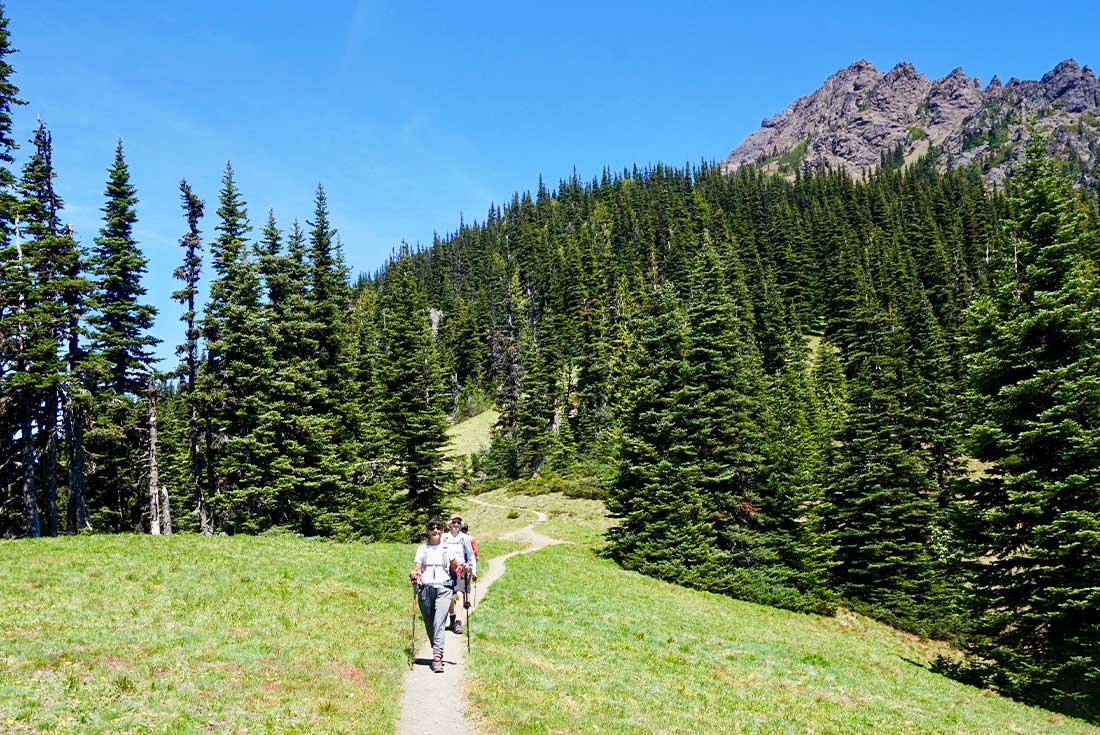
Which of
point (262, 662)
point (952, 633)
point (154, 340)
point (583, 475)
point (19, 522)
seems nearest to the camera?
point (262, 662)

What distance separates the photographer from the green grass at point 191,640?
9.16 m

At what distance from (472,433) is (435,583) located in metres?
76.4

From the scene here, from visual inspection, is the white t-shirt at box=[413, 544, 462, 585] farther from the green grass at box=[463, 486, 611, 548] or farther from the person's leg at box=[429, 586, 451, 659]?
the green grass at box=[463, 486, 611, 548]

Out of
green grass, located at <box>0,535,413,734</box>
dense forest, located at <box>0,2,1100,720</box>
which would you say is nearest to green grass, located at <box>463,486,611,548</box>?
dense forest, located at <box>0,2,1100,720</box>

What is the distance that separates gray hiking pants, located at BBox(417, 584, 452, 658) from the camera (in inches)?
491

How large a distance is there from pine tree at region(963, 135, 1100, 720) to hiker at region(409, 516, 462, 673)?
19.7 m

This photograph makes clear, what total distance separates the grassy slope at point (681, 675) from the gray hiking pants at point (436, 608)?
101cm

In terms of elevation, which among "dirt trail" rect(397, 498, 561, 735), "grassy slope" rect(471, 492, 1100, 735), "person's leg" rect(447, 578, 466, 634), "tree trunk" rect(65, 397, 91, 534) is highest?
"tree trunk" rect(65, 397, 91, 534)

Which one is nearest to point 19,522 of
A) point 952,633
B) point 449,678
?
point 449,678

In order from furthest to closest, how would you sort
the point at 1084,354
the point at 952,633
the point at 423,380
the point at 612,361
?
1. the point at 612,361
2. the point at 423,380
3. the point at 952,633
4. the point at 1084,354

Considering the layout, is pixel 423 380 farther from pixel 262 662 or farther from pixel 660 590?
pixel 262 662

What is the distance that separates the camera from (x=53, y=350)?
29609 millimetres

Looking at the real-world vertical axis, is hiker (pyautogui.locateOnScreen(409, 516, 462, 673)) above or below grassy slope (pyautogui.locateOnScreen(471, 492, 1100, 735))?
above

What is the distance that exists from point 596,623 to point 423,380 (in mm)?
26792
